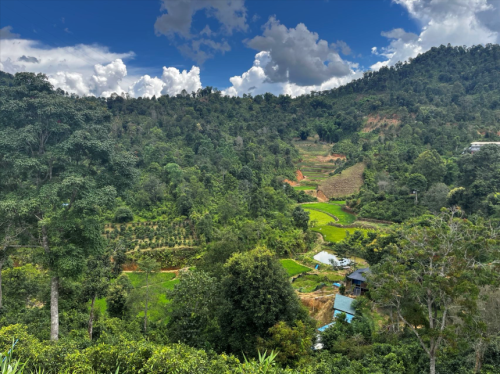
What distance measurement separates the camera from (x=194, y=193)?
31.1m

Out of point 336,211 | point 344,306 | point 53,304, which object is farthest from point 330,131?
point 53,304

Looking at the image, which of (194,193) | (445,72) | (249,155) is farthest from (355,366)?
(445,72)

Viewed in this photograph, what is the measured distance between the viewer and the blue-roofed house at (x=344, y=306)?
1611cm

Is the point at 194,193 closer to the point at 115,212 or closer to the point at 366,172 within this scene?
the point at 115,212

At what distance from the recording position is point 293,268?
23578 mm

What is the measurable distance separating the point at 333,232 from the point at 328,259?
22.0 ft

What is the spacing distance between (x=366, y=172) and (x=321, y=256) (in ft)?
73.5

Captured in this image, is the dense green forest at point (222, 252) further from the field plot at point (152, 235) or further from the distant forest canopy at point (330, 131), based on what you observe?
the distant forest canopy at point (330, 131)

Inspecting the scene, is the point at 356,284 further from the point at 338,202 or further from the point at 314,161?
the point at 314,161

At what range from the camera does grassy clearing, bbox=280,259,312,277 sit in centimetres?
2281

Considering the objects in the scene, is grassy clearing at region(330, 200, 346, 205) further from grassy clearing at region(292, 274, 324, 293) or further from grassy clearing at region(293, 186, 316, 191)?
grassy clearing at region(292, 274, 324, 293)

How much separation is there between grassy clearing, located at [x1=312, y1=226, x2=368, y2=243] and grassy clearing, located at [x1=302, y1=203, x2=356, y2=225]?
2302 millimetres

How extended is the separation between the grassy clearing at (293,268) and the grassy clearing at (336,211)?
41.2ft

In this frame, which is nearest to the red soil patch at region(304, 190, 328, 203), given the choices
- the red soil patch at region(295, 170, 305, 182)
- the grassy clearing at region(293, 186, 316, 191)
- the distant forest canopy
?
the grassy clearing at region(293, 186, 316, 191)
